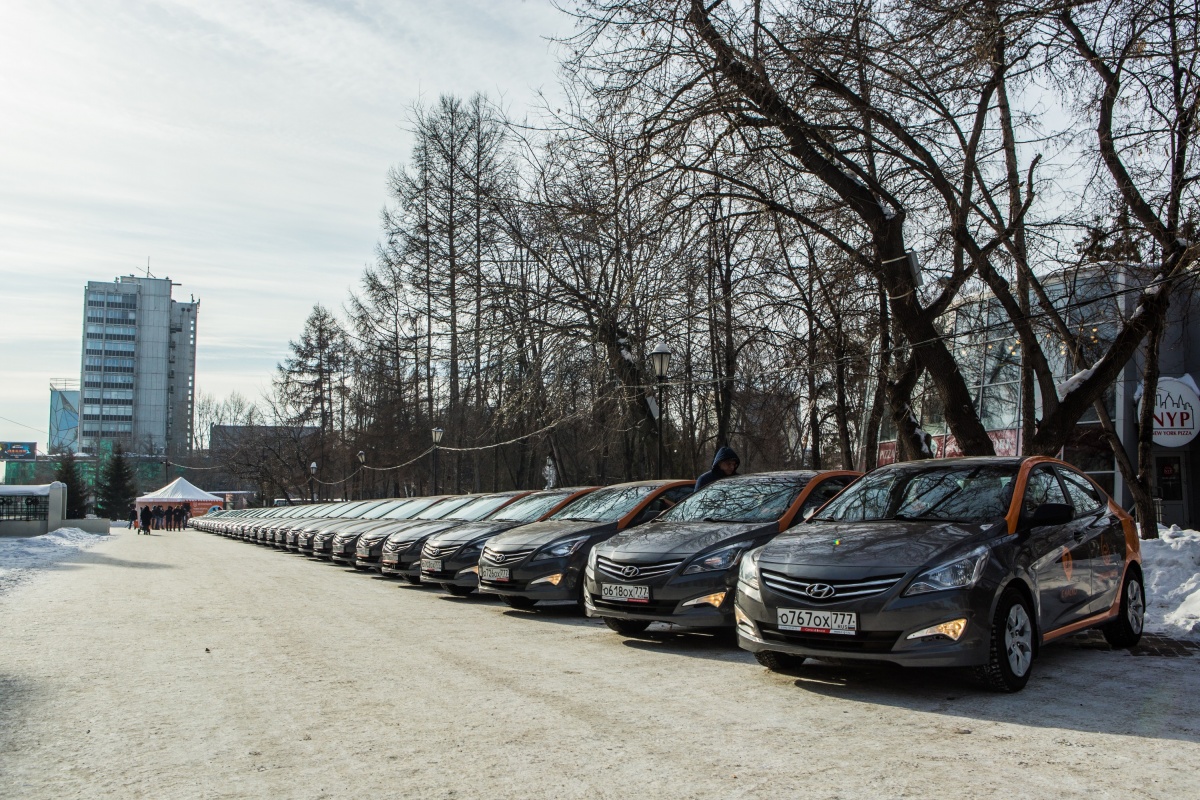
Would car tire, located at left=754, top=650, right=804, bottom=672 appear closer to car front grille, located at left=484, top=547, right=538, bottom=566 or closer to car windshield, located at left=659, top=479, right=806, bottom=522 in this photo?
car windshield, located at left=659, top=479, right=806, bottom=522

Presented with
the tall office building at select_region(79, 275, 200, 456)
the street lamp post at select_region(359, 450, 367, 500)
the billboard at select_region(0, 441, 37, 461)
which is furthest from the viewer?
the tall office building at select_region(79, 275, 200, 456)

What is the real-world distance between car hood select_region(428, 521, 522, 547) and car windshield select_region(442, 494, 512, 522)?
139cm

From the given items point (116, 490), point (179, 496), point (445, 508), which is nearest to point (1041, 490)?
point (445, 508)

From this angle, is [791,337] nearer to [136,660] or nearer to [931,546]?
[931,546]

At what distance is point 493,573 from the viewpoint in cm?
1105

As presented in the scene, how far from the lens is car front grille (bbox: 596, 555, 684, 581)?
832 centimetres

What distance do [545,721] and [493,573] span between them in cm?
567

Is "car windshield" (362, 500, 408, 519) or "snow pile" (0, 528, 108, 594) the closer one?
"snow pile" (0, 528, 108, 594)

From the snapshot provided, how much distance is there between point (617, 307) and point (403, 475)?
35.0 metres

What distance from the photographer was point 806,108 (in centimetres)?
1129

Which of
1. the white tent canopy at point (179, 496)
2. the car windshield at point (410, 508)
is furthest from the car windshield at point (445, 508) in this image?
the white tent canopy at point (179, 496)

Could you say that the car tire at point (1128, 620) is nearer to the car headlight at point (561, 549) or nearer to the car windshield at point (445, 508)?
the car headlight at point (561, 549)

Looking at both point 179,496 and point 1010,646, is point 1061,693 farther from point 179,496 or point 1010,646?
point 179,496

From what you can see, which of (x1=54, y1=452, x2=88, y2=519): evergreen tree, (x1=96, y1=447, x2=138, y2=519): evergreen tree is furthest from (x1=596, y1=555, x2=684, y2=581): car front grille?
(x1=96, y1=447, x2=138, y2=519): evergreen tree
